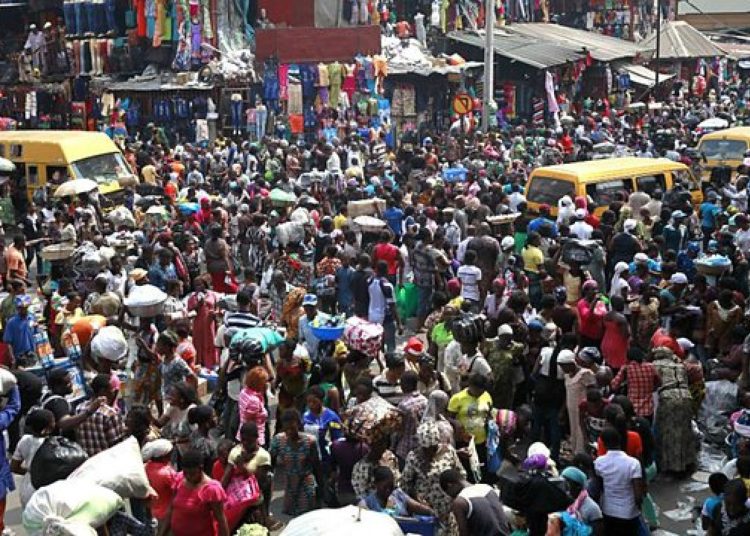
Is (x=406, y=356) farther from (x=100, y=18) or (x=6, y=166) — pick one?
(x=100, y=18)

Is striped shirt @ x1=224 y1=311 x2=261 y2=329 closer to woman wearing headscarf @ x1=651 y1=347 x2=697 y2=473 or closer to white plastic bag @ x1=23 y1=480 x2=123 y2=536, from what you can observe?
woman wearing headscarf @ x1=651 y1=347 x2=697 y2=473

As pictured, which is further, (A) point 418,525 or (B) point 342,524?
(A) point 418,525

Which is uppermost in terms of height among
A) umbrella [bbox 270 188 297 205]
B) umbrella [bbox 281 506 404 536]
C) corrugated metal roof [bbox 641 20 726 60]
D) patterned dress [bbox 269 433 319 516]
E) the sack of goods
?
corrugated metal roof [bbox 641 20 726 60]

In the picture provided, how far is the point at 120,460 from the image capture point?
6688 mm

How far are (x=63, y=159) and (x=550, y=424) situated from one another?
1177 cm

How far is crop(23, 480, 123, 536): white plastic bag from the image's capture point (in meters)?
5.89

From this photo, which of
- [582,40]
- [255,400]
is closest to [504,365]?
[255,400]

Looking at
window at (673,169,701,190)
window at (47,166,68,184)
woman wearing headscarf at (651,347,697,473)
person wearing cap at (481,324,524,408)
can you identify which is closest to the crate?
person wearing cap at (481,324,524,408)

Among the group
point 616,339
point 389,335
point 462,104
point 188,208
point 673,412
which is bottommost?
point 389,335

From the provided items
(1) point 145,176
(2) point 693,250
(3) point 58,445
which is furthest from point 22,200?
(3) point 58,445

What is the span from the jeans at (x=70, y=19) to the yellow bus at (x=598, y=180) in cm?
1633

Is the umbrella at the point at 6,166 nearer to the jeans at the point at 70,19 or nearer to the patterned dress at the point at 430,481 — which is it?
the jeans at the point at 70,19

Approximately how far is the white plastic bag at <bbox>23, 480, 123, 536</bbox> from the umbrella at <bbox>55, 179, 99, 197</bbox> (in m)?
11.2

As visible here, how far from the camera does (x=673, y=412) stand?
9445 millimetres
